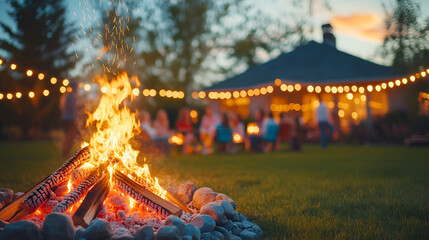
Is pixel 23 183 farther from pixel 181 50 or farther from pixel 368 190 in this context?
pixel 181 50

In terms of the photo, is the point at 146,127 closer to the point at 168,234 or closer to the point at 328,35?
the point at 168,234

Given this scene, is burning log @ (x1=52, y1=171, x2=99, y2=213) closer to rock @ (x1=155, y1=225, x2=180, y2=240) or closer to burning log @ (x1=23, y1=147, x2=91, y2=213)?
burning log @ (x1=23, y1=147, x2=91, y2=213)

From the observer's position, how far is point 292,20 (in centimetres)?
2638

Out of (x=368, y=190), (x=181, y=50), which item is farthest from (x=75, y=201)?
A: (x=181, y=50)

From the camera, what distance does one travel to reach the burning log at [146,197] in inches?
115

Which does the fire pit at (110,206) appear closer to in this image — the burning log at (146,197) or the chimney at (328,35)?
the burning log at (146,197)

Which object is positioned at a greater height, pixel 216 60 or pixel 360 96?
pixel 216 60

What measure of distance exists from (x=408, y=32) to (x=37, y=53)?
987 inches

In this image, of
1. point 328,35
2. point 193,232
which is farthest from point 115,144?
point 328,35

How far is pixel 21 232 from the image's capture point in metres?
2.20

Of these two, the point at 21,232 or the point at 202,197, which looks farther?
the point at 202,197

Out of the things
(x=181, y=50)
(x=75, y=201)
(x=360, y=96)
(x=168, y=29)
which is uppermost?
(x=168, y=29)

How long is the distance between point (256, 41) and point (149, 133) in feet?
66.6

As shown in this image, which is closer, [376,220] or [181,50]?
[376,220]
